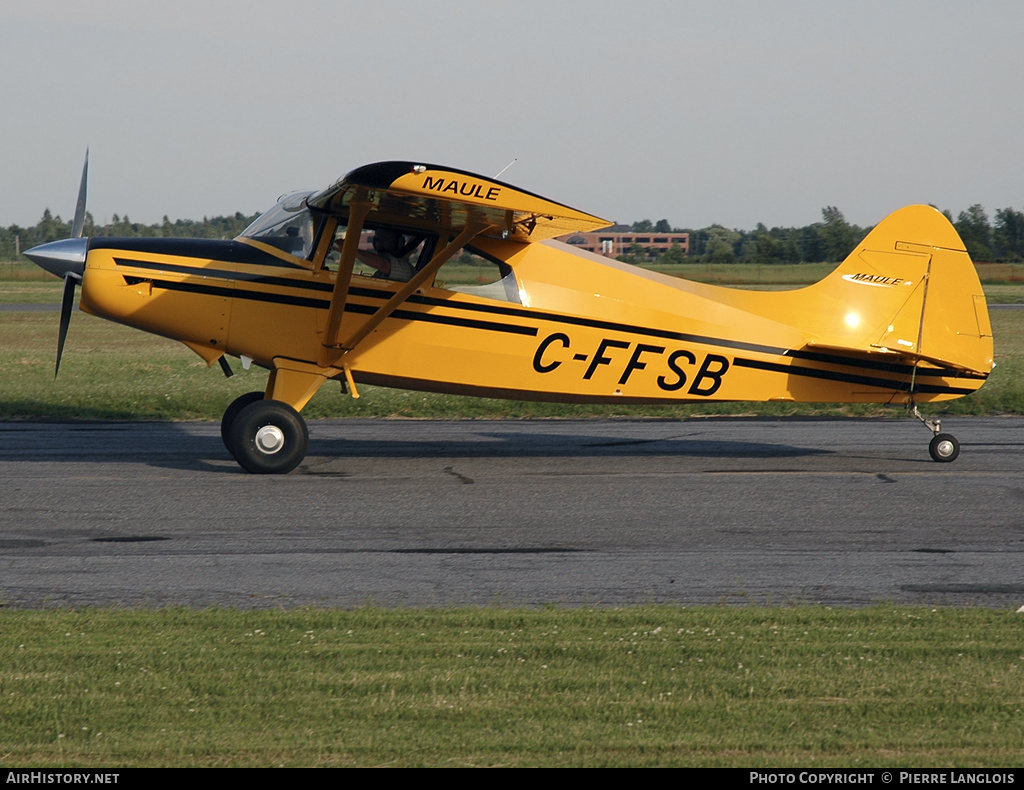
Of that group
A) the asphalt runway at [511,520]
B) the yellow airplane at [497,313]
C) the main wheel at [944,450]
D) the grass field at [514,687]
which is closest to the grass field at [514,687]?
the grass field at [514,687]

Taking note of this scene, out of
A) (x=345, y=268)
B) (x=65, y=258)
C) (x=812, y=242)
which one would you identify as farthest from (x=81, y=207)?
(x=812, y=242)

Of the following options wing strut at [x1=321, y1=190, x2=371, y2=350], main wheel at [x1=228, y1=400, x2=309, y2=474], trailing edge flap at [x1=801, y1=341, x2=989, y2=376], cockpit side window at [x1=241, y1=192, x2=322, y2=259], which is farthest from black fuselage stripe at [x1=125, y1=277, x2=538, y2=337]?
trailing edge flap at [x1=801, y1=341, x2=989, y2=376]

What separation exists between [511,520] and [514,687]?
4.29m

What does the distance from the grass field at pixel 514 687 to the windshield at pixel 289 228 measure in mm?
5945

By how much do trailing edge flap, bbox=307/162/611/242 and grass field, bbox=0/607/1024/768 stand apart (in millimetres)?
4630

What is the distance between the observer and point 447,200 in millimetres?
9875

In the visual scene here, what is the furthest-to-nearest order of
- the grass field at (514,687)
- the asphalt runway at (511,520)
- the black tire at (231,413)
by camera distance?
the black tire at (231,413), the asphalt runway at (511,520), the grass field at (514,687)

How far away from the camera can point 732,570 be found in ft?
24.7

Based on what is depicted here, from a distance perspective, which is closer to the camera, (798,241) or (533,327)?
(533,327)

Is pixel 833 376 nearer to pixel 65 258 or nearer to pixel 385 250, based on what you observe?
pixel 385 250

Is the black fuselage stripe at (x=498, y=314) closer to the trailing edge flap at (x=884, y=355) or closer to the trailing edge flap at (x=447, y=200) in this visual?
the trailing edge flap at (x=884, y=355)

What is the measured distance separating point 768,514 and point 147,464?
6.50m

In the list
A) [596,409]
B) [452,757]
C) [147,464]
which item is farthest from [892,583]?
[596,409]

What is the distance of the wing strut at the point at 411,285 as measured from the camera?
35.4ft
